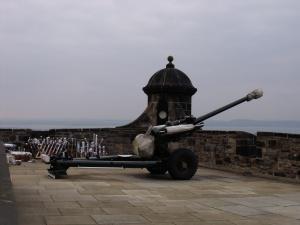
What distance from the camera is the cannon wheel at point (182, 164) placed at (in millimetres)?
10570

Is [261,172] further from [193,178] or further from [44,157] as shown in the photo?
[44,157]

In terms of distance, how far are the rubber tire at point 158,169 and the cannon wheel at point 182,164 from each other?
0.89 feet

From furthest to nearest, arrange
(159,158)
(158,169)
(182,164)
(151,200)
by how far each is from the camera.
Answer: (158,169)
(159,158)
(182,164)
(151,200)

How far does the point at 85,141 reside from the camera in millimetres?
15633

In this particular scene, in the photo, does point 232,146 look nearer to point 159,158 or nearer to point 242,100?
point 242,100

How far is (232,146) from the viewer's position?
42.3ft

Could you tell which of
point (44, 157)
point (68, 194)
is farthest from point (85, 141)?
point (68, 194)

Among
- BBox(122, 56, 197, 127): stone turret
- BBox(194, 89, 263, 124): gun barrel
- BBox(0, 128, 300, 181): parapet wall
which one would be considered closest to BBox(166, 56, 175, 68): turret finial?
BBox(122, 56, 197, 127): stone turret

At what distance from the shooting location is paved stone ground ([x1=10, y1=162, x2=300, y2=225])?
6.36 m

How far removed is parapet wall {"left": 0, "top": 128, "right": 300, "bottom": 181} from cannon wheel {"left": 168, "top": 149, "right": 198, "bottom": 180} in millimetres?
1893

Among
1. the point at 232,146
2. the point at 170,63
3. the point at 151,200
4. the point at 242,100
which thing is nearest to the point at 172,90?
the point at 170,63

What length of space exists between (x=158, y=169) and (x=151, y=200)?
3.35 meters

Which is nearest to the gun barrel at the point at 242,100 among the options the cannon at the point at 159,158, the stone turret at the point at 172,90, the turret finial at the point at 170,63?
the cannon at the point at 159,158

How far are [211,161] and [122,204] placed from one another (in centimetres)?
666
